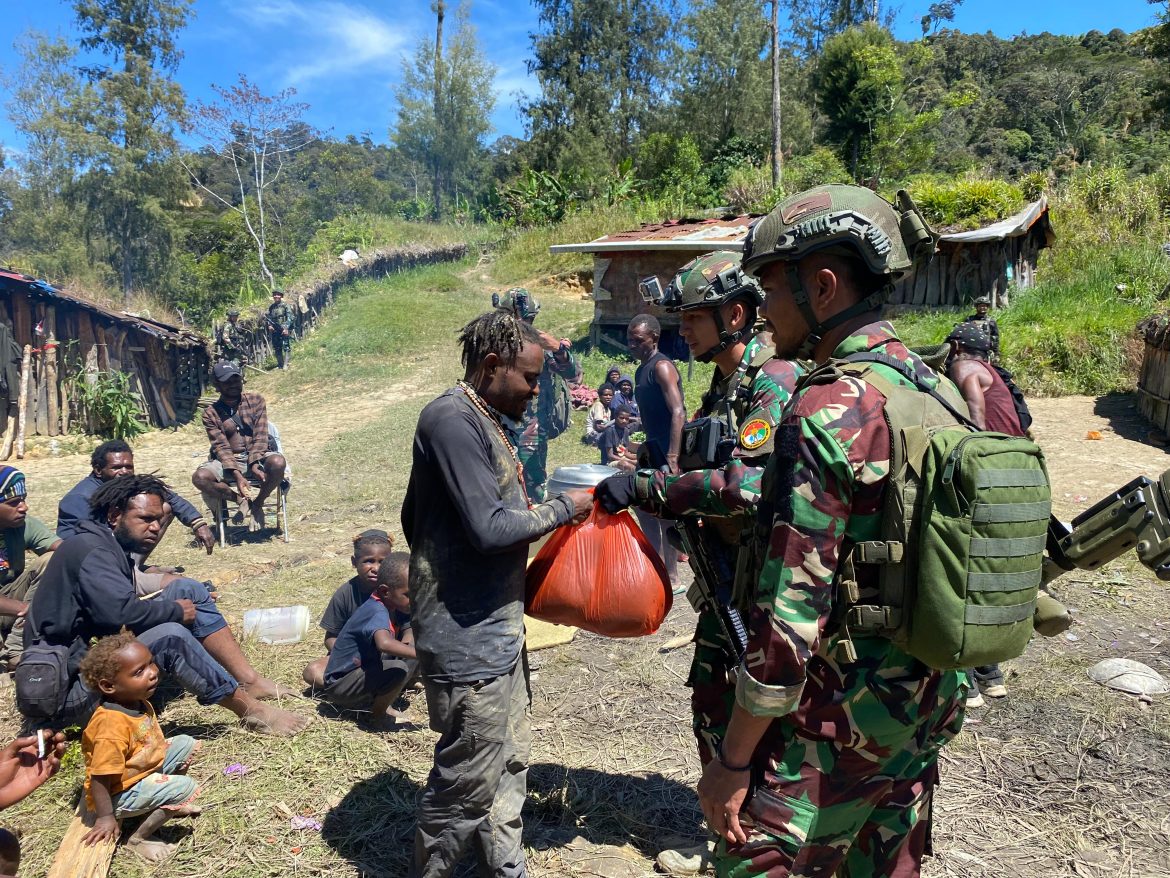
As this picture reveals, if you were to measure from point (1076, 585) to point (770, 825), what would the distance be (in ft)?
15.8

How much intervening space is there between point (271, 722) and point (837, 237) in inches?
139

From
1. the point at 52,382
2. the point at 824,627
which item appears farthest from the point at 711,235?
the point at 824,627

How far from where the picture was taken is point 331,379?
15547 millimetres

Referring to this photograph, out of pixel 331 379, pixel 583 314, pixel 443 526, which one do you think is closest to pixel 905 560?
pixel 443 526

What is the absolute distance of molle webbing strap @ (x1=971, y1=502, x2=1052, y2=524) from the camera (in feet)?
4.97

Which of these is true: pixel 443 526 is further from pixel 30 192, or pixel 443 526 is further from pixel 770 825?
pixel 30 192

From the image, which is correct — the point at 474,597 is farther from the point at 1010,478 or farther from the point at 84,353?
the point at 84,353

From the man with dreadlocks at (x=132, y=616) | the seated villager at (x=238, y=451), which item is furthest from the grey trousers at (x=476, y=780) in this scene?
the seated villager at (x=238, y=451)

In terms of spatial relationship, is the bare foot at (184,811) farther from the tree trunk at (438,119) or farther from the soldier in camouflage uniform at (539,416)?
the tree trunk at (438,119)

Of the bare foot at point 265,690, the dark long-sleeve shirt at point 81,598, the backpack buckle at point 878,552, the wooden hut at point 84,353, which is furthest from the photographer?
the wooden hut at point 84,353

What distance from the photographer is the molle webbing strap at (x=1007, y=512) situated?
151 cm

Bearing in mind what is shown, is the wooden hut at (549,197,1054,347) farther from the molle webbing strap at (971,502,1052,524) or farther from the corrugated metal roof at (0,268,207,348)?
the molle webbing strap at (971,502,1052,524)

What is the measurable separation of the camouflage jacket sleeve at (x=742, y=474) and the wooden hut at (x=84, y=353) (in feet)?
43.2

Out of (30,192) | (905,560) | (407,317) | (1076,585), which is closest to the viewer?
(905,560)
